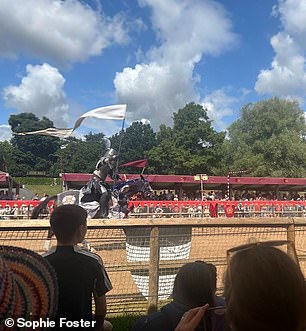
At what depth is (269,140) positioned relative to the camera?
47.6 m

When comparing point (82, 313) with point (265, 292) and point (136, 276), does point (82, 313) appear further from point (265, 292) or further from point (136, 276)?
point (136, 276)

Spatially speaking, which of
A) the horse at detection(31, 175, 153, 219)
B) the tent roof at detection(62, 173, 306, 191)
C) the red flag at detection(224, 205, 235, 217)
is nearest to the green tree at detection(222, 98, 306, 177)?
the tent roof at detection(62, 173, 306, 191)

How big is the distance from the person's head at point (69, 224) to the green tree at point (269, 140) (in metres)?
44.0

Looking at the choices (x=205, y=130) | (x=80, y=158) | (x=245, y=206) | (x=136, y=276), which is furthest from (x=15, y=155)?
(x=136, y=276)

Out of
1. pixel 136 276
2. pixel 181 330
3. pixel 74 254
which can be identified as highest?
pixel 74 254

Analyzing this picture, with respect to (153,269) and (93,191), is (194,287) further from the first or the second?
(93,191)

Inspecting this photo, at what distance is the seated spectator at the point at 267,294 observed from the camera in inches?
50.6

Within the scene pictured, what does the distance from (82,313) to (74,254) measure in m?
0.35

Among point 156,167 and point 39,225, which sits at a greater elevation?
point 156,167

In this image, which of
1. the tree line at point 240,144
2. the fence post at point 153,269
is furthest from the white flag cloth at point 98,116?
the tree line at point 240,144

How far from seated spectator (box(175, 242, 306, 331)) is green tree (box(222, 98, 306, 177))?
45.0 m

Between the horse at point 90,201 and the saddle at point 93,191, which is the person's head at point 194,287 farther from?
the saddle at point 93,191

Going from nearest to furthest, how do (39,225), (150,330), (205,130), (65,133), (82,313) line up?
(150,330)
(82,313)
(39,225)
(65,133)
(205,130)

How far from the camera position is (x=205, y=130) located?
55125 millimetres
